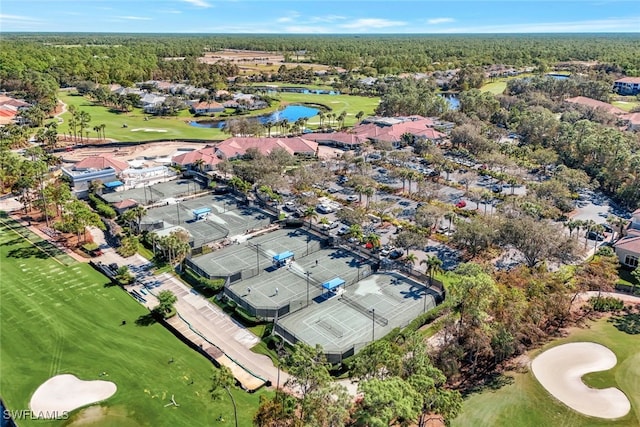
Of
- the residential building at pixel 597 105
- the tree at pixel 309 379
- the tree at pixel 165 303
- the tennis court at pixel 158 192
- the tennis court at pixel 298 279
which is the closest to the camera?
the tree at pixel 309 379

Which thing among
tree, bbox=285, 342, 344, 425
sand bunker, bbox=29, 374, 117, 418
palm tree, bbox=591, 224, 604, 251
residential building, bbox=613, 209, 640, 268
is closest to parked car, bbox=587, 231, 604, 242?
palm tree, bbox=591, 224, 604, 251

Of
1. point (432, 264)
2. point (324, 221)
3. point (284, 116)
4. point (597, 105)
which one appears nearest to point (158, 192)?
point (324, 221)

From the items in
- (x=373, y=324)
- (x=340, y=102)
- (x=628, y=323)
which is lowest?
(x=628, y=323)

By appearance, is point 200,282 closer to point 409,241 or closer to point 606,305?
point 409,241

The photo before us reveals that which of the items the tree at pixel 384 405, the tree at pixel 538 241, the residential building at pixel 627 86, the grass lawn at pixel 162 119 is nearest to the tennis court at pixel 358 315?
the tree at pixel 538 241

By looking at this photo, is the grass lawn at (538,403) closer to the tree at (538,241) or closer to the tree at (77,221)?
the tree at (538,241)

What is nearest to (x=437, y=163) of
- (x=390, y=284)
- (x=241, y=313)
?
(x=390, y=284)

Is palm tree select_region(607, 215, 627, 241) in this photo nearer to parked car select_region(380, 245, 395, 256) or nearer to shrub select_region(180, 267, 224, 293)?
parked car select_region(380, 245, 395, 256)
